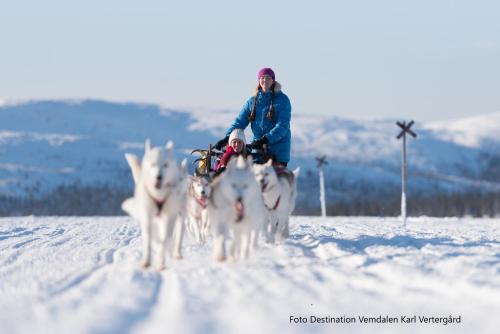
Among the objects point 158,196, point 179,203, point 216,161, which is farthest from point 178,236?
point 216,161

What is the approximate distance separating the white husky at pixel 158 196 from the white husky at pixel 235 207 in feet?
1.16

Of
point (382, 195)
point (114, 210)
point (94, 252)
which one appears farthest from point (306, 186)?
point (94, 252)

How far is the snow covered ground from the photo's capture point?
5691 millimetres

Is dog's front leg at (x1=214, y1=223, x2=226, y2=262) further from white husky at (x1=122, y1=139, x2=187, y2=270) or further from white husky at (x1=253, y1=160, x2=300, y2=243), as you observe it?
white husky at (x1=253, y1=160, x2=300, y2=243)

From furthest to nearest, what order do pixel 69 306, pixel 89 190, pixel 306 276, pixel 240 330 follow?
1. pixel 89 190
2. pixel 306 276
3. pixel 69 306
4. pixel 240 330

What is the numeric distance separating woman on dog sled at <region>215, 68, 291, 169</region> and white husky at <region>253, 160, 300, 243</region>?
0.47 m

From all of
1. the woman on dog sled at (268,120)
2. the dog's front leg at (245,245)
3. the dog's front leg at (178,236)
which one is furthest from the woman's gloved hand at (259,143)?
the dog's front leg at (245,245)

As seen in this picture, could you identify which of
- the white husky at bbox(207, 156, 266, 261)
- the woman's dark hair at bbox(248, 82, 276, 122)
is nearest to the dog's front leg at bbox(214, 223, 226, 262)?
the white husky at bbox(207, 156, 266, 261)

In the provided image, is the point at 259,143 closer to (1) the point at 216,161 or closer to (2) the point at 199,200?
(1) the point at 216,161

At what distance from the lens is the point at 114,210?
331 ft

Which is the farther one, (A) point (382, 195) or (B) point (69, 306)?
(A) point (382, 195)

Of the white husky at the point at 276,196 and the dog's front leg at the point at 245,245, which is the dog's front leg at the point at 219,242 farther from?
the white husky at the point at 276,196

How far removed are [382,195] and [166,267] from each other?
15127cm

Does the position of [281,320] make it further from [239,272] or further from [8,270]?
[8,270]
